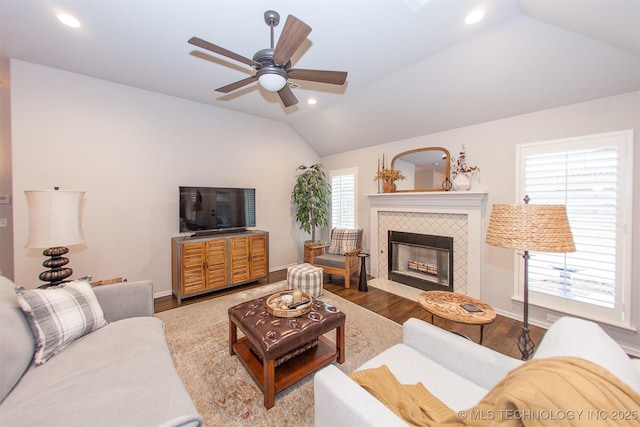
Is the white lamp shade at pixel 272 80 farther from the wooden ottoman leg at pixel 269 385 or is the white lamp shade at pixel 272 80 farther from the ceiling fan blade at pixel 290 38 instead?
the wooden ottoman leg at pixel 269 385

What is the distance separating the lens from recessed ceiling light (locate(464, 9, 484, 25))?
1.97 meters

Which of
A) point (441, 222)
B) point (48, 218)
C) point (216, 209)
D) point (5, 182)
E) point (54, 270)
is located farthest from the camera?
point (216, 209)

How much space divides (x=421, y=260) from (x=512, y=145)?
204 cm

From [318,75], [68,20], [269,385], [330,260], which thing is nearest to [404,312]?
[330,260]

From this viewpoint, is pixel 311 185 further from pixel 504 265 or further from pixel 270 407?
pixel 270 407

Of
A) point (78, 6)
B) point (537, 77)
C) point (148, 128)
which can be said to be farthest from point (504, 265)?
point (148, 128)

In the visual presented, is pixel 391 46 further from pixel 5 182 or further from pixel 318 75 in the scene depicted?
pixel 5 182

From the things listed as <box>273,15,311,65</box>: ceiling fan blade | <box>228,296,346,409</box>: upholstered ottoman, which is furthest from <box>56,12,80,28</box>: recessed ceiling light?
<box>228,296,346,409</box>: upholstered ottoman

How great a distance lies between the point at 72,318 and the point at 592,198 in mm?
4462

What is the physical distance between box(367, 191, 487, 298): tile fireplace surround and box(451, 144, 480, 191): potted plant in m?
0.12

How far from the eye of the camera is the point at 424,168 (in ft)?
12.3

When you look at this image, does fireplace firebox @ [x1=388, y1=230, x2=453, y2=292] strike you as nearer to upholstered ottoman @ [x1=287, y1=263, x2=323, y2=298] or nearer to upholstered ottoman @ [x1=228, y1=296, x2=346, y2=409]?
upholstered ottoman @ [x1=287, y1=263, x2=323, y2=298]

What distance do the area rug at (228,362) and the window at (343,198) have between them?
2007 millimetres

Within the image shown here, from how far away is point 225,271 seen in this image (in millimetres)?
3688
